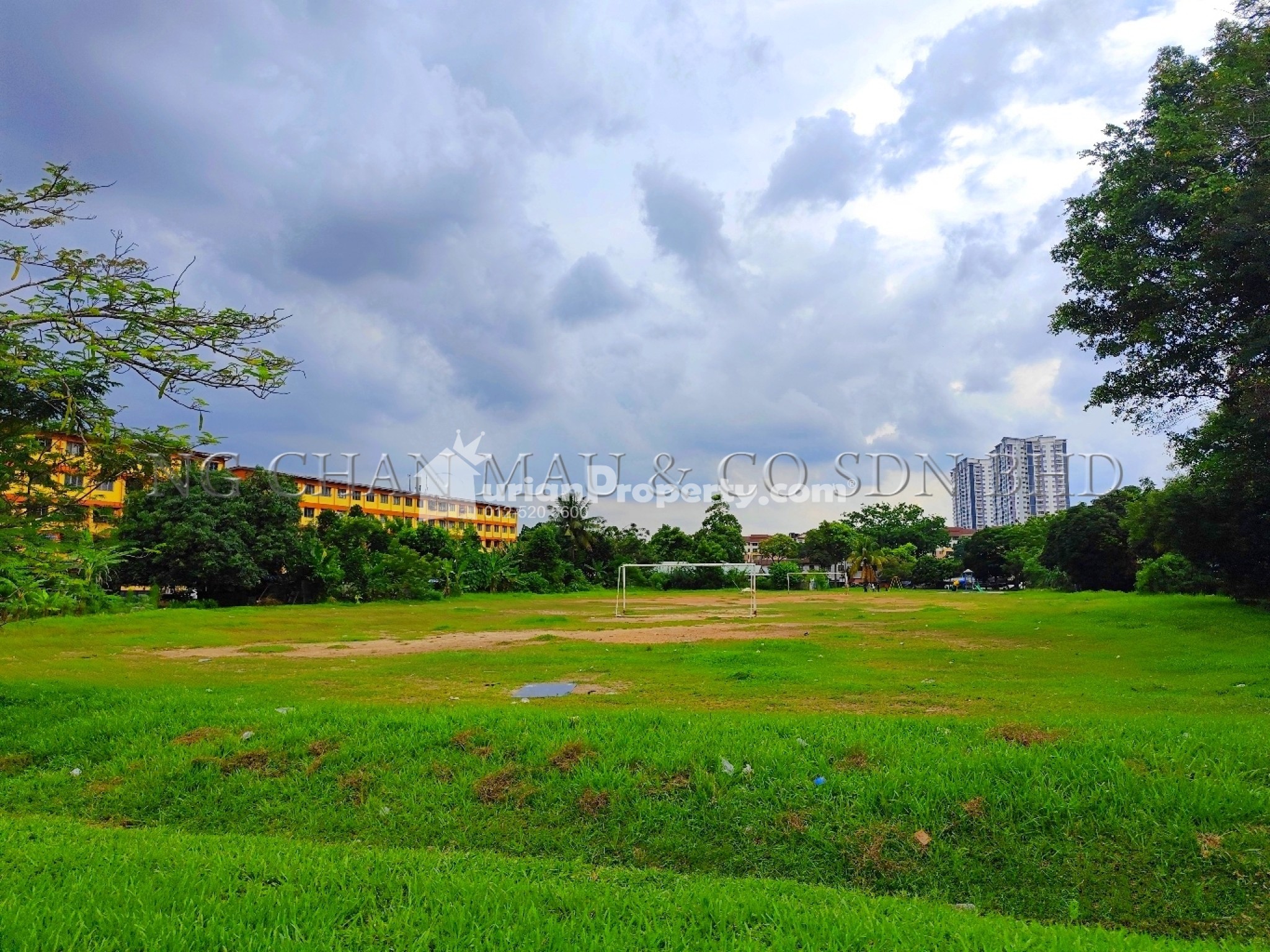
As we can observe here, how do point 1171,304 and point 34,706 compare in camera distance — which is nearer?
point 34,706

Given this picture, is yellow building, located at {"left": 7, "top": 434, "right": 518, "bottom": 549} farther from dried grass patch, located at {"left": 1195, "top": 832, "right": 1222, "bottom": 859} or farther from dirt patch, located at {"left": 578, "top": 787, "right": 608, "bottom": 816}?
dried grass patch, located at {"left": 1195, "top": 832, "right": 1222, "bottom": 859}

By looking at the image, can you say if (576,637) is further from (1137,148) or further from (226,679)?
(1137,148)

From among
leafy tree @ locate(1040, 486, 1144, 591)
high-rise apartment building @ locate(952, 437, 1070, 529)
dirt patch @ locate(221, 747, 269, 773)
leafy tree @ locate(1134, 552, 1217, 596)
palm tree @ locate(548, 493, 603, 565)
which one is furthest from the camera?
high-rise apartment building @ locate(952, 437, 1070, 529)

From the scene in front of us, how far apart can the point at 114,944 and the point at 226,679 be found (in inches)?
422

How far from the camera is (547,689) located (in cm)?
1159

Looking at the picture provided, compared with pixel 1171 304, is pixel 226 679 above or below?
below

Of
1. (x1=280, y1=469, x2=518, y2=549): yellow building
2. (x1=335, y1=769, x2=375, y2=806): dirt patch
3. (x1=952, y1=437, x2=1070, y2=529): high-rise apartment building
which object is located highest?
(x1=952, y1=437, x2=1070, y2=529): high-rise apartment building

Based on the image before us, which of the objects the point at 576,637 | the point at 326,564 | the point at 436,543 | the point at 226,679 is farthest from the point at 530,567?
the point at 226,679

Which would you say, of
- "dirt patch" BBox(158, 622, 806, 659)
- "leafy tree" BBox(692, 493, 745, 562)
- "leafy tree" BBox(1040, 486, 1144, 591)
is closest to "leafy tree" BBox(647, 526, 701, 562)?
"leafy tree" BBox(692, 493, 745, 562)

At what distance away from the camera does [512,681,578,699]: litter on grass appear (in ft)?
36.0

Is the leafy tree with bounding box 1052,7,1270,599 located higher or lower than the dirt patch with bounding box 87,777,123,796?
higher

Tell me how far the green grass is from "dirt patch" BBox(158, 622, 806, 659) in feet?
44.5

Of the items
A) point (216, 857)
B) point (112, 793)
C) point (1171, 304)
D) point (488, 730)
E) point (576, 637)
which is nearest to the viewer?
point (216, 857)

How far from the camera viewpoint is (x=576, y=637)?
71.3ft
